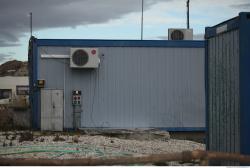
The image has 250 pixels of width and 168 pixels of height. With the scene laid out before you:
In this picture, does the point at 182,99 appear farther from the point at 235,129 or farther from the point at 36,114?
the point at 235,129

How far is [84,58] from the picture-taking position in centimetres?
1645

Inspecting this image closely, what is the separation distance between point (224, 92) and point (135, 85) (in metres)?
9.60

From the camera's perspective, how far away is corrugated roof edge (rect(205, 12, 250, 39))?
22.5ft

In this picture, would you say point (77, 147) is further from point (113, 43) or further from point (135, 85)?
point (113, 43)

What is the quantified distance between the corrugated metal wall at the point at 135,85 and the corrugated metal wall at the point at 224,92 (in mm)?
8771

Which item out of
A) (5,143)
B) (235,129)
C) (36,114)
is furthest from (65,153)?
(36,114)

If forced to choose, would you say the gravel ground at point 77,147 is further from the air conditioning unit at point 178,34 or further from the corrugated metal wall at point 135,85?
the air conditioning unit at point 178,34

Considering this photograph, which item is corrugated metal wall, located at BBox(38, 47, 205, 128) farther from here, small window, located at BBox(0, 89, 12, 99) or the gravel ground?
small window, located at BBox(0, 89, 12, 99)

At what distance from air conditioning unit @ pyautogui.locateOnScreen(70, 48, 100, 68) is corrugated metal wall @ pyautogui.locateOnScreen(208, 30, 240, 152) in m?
8.66

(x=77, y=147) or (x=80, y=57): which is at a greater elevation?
(x=80, y=57)

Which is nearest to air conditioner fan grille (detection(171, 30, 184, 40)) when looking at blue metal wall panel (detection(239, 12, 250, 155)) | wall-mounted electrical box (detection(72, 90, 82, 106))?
wall-mounted electrical box (detection(72, 90, 82, 106))

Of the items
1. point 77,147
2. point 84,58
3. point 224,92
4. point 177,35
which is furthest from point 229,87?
point 177,35

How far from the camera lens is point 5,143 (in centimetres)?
1269

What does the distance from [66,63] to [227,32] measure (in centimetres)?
1014
